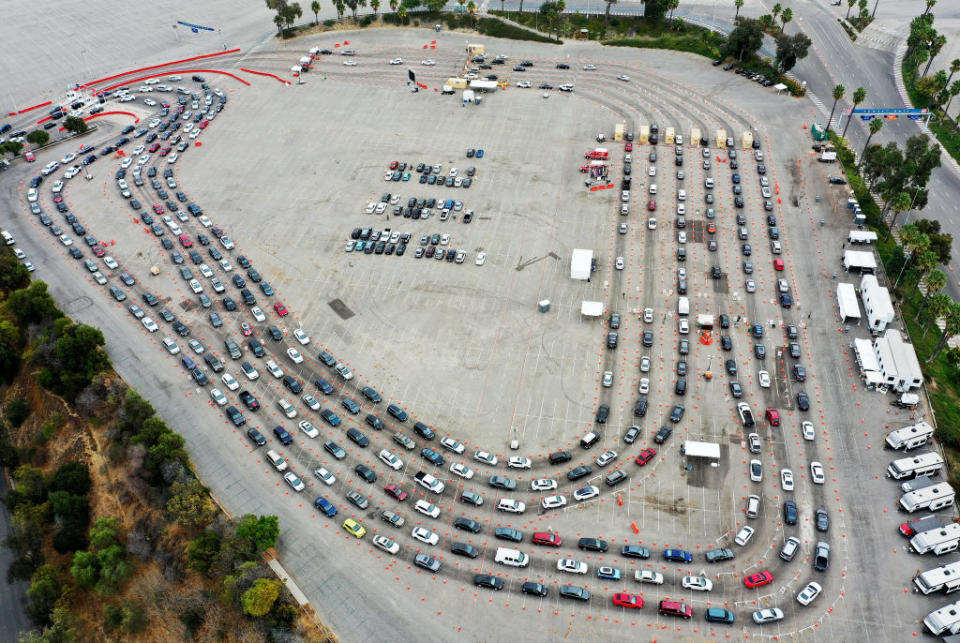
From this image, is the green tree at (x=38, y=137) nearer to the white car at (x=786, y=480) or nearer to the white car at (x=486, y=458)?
the white car at (x=486, y=458)

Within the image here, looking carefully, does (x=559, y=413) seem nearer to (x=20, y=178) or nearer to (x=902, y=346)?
(x=902, y=346)

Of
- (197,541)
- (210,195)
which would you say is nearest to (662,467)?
(197,541)

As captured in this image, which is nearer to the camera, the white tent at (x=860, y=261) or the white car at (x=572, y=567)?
the white car at (x=572, y=567)

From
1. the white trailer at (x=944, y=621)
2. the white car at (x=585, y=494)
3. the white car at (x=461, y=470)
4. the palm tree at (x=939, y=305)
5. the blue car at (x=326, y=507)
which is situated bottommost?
the blue car at (x=326, y=507)

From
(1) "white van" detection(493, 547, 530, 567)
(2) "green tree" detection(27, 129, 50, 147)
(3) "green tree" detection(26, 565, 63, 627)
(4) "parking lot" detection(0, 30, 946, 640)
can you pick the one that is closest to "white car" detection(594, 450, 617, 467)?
(4) "parking lot" detection(0, 30, 946, 640)

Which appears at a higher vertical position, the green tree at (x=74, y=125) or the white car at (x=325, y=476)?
the green tree at (x=74, y=125)

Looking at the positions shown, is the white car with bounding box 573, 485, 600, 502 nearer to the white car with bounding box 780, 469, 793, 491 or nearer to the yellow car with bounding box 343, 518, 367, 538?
the white car with bounding box 780, 469, 793, 491

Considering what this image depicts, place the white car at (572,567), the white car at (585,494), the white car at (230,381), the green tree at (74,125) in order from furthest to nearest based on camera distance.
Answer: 1. the green tree at (74,125)
2. the white car at (230,381)
3. the white car at (585,494)
4. the white car at (572,567)

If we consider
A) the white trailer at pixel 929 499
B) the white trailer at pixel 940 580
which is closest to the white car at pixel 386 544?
the white trailer at pixel 940 580
